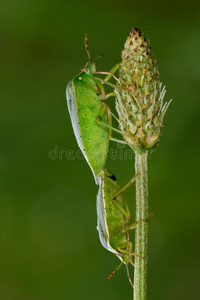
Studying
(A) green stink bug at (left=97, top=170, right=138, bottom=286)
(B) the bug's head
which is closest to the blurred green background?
(B) the bug's head

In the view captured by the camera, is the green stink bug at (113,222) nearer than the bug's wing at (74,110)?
Yes

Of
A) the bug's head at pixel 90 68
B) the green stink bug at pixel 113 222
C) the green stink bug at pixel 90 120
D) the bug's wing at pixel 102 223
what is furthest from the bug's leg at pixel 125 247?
the bug's head at pixel 90 68

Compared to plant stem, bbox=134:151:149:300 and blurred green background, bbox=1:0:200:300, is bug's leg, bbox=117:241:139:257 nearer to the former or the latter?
plant stem, bbox=134:151:149:300

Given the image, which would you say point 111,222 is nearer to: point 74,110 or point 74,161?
point 74,110

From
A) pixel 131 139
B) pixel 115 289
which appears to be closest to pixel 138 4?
pixel 131 139

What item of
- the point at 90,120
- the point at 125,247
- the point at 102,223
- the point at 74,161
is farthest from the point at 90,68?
the point at 74,161

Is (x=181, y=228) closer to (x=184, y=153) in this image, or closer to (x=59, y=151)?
(x=184, y=153)

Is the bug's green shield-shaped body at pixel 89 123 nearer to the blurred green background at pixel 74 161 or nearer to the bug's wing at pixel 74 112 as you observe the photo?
the bug's wing at pixel 74 112
